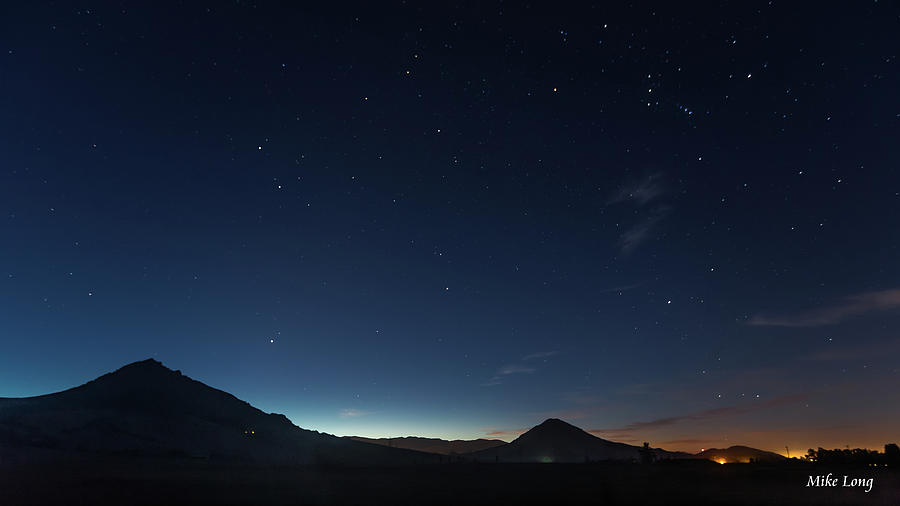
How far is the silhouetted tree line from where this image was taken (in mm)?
105694

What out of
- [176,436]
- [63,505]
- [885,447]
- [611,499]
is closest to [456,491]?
[611,499]

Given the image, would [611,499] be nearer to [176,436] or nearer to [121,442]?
[121,442]

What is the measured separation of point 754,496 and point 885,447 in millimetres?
95323

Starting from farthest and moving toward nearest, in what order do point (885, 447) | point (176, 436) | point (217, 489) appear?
point (176, 436) → point (885, 447) → point (217, 489)

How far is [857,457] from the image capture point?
396 ft

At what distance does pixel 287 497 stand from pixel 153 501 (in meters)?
8.52

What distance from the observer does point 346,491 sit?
4362 centimetres

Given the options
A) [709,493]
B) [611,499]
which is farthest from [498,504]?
[709,493]

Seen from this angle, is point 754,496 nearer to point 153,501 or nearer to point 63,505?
point 153,501

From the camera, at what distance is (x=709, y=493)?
43.2 metres

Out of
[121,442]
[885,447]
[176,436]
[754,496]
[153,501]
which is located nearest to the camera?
[153,501]

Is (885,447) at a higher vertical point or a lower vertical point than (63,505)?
higher

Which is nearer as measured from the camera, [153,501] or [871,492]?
Answer: [153,501]

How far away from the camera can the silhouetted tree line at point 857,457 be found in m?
106
